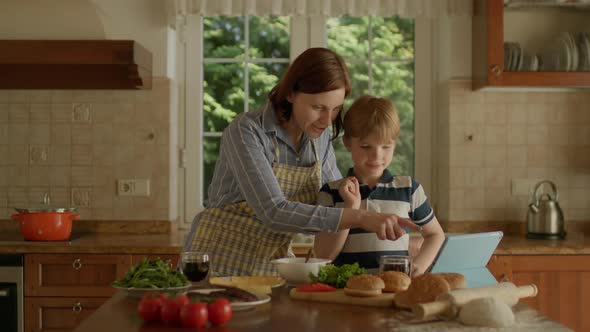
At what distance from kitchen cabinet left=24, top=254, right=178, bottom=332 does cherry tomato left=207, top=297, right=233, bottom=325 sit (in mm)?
2017

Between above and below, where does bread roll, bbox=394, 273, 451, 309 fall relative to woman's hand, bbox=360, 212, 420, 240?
below

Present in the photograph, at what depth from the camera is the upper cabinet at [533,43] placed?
154 inches

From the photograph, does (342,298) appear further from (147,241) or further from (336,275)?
(147,241)

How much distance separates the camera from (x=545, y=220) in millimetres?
3998

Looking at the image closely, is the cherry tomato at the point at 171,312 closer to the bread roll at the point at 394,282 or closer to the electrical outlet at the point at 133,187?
the bread roll at the point at 394,282

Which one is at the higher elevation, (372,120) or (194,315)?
(372,120)

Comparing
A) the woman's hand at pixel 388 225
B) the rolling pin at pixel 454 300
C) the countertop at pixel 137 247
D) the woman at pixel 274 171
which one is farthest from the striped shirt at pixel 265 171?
the countertop at pixel 137 247

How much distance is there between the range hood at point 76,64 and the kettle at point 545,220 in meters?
1.95

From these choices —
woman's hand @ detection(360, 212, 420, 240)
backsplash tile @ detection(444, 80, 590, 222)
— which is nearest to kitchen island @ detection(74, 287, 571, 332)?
woman's hand @ detection(360, 212, 420, 240)

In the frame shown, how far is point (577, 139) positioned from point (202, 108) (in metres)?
1.91

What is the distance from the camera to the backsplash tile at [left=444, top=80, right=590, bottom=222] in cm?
423

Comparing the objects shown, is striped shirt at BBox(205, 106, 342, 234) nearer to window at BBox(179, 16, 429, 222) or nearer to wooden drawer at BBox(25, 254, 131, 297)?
wooden drawer at BBox(25, 254, 131, 297)

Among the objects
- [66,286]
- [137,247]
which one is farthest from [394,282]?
[66,286]

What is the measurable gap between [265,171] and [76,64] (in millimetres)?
1875
